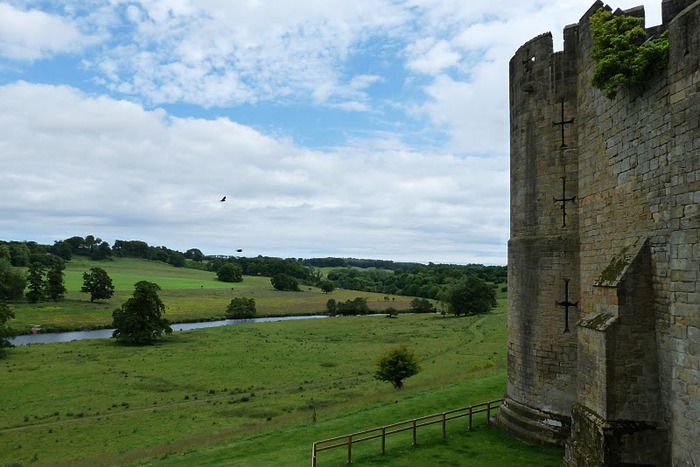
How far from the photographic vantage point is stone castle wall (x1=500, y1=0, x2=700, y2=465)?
30.2ft

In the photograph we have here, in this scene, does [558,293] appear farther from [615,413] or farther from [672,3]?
[672,3]

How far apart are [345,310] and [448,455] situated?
282ft

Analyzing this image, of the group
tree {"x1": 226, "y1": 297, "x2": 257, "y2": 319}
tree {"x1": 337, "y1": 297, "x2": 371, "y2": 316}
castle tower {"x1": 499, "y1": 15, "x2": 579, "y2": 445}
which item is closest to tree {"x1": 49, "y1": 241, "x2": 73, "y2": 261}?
tree {"x1": 226, "y1": 297, "x2": 257, "y2": 319}

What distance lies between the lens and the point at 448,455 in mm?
14500

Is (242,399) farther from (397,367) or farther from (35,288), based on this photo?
(35,288)

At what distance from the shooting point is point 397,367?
3225cm

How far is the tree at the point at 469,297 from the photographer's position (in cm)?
8294

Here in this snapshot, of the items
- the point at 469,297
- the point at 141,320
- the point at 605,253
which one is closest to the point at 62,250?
the point at 141,320

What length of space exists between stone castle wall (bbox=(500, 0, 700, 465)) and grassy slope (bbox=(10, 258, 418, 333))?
2899 inches

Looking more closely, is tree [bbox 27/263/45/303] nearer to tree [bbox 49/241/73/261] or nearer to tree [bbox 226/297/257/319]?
tree [bbox 226/297/257/319]

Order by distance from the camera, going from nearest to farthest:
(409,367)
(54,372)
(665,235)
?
(665,235), (409,367), (54,372)

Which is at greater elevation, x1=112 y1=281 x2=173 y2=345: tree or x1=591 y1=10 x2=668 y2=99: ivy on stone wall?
x1=591 y1=10 x2=668 y2=99: ivy on stone wall

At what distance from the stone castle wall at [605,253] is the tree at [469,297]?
225 ft

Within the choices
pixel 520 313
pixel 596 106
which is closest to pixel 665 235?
pixel 596 106
